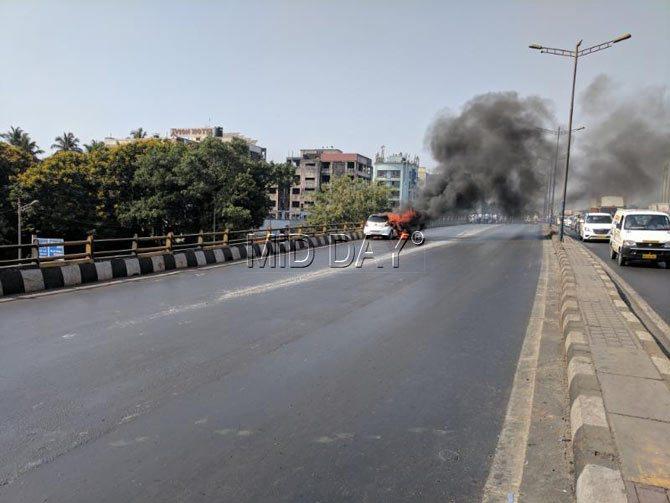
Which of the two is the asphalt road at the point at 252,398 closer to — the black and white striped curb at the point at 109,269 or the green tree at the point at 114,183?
the black and white striped curb at the point at 109,269

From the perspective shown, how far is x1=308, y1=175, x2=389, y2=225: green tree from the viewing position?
173 feet

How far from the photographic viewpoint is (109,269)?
1220cm

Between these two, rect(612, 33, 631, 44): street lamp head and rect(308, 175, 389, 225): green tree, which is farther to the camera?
rect(308, 175, 389, 225): green tree

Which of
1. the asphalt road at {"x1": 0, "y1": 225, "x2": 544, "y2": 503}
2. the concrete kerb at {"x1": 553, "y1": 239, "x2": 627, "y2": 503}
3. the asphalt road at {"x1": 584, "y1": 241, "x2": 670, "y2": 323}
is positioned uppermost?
the concrete kerb at {"x1": 553, "y1": 239, "x2": 627, "y2": 503}

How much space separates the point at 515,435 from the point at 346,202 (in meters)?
49.7

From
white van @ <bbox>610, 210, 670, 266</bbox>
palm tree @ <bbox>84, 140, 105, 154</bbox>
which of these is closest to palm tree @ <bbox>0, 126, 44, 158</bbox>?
palm tree @ <bbox>84, 140, 105, 154</bbox>

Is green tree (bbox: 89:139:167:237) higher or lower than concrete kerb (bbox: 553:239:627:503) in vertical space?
higher

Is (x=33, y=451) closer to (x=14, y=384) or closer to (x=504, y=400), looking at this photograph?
(x=14, y=384)

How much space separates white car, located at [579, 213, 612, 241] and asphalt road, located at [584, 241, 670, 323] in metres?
12.1

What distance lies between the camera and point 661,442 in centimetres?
336

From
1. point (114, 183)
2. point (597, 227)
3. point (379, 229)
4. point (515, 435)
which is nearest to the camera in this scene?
point (515, 435)

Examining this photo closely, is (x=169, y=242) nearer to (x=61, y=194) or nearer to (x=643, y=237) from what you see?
(x=643, y=237)

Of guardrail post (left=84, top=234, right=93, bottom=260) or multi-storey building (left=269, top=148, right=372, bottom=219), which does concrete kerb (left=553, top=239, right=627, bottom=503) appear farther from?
multi-storey building (left=269, top=148, right=372, bottom=219)

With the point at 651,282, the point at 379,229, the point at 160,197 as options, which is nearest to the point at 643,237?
the point at 651,282
